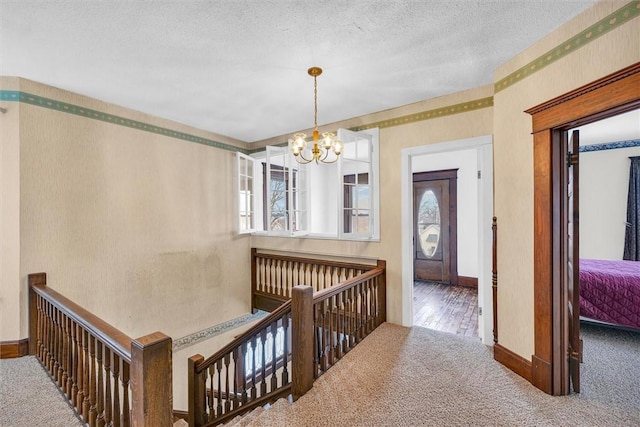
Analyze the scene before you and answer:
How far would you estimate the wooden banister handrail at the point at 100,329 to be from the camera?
1.35 m

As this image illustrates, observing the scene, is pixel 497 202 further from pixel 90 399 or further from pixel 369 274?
pixel 90 399

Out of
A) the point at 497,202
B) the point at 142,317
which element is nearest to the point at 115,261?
the point at 142,317

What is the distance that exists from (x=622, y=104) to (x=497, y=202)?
1.06 m

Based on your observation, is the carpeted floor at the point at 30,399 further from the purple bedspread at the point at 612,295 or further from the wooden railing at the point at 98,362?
the purple bedspread at the point at 612,295

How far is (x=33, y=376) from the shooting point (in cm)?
224

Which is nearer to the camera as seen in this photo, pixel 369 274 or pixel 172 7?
pixel 172 7

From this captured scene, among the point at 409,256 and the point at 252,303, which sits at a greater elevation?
the point at 409,256

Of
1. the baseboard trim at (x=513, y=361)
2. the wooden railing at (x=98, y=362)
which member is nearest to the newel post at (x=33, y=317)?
the wooden railing at (x=98, y=362)

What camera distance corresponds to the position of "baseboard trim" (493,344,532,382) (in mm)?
2139

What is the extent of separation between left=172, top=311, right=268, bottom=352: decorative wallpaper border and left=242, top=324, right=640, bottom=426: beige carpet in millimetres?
2430

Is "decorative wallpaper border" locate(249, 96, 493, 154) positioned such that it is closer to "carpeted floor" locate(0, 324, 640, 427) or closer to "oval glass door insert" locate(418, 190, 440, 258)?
"carpeted floor" locate(0, 324, 640, 427)

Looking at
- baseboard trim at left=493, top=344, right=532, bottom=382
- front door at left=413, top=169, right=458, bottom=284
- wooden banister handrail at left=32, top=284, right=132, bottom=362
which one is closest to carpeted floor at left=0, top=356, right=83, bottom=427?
wooden banister handrail at left=32, top=284, right=132, bottom=362

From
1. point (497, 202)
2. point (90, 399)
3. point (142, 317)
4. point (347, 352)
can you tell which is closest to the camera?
point (90, 399)

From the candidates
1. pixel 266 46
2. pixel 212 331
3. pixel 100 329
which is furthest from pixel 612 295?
pixel 212 331
